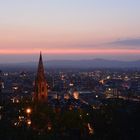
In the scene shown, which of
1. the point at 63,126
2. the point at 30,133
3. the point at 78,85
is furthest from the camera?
the point at 78,85

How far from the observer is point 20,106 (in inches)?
2362

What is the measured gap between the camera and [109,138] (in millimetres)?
35531

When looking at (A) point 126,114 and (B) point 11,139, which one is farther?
(A) point 126,114

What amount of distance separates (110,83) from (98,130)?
320 ft

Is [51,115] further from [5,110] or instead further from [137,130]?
[137,130]

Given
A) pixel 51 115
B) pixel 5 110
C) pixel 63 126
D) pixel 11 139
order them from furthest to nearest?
pixel 5 110
pixel 51 115
pixel 63 126
pixel 11 139

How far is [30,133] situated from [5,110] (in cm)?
1859

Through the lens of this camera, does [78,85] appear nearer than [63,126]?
No

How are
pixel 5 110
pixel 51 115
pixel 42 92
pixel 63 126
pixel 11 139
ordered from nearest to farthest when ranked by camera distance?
pixel 11 139 < pixel 63 126 < pixel 51 115 < pixel 5 110 < pixel 42 92

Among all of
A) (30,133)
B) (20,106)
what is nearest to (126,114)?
(30,133)

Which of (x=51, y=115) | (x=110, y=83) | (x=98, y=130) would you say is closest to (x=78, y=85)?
(x=110, y=83)

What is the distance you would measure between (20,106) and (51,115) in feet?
32.3

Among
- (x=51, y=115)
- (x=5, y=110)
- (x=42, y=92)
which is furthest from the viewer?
(x=42, y=92)

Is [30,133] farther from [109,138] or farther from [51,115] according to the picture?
[51,115]
